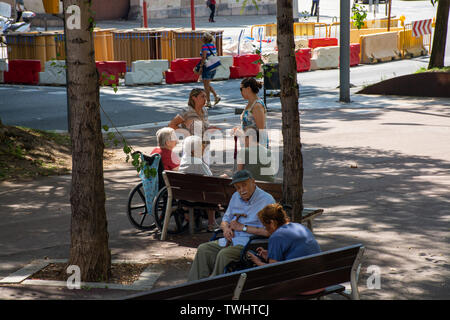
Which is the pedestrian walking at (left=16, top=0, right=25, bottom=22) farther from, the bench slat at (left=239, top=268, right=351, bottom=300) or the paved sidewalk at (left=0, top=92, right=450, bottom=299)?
the bench slat at (left=239, top=268, right=351, bottom=300)

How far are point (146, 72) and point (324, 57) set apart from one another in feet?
26.3

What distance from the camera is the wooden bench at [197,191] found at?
305 inches

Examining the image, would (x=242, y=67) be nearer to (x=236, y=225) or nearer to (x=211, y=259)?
(x=236, y=225)

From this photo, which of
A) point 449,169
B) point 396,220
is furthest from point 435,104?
point 396,220

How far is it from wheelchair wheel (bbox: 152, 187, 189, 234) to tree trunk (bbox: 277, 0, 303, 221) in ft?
5.79

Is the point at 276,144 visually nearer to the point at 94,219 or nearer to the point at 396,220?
the point at 396,220

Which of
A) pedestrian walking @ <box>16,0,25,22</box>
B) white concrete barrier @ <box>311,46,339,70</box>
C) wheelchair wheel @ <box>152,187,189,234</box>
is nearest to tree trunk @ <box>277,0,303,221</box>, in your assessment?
wheelchair wheel @ <box>152,187,189,234</box>

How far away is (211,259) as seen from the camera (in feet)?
20.2

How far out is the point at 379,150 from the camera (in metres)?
13.2

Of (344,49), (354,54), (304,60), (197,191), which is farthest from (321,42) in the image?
(197,191)

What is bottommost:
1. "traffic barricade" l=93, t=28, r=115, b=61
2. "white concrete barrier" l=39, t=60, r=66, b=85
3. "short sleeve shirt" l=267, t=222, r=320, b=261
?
"short sleeve shirt" l=267, t=222, r=320, b=261

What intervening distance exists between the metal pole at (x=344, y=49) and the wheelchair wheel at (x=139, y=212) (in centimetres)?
1118

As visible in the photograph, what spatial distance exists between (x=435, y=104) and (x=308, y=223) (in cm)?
1264

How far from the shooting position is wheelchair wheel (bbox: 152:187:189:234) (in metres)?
8.21
